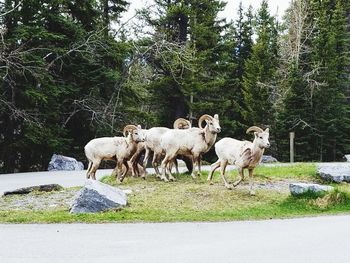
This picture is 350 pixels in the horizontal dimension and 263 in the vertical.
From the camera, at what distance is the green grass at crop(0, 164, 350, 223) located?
1154cm

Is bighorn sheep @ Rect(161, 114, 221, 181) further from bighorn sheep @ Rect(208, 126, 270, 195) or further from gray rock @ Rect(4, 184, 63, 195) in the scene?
gray rock @ Rect(4, 184, 63, 195)

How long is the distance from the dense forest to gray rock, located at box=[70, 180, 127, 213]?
42.5ft

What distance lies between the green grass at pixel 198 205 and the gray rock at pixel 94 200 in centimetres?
25

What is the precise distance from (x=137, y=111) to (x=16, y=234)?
73.7 ft

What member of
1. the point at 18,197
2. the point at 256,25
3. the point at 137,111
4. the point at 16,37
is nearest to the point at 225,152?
the point at 18,197

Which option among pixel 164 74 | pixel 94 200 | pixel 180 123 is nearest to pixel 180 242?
pixel 94 200

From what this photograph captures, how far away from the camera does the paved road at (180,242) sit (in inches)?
302

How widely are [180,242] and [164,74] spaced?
30.6 meters

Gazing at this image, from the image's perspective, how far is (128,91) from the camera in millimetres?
32281

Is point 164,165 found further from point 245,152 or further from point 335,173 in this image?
point 335,173

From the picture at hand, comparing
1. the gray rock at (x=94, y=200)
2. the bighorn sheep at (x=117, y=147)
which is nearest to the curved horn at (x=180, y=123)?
the bighorn sheep at (x=117, y=147)

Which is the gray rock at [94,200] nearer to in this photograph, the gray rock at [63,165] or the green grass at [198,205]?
the green grass at [198,205]

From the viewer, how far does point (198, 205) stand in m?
13.2

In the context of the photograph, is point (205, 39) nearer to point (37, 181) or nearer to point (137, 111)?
point (137, 111)
